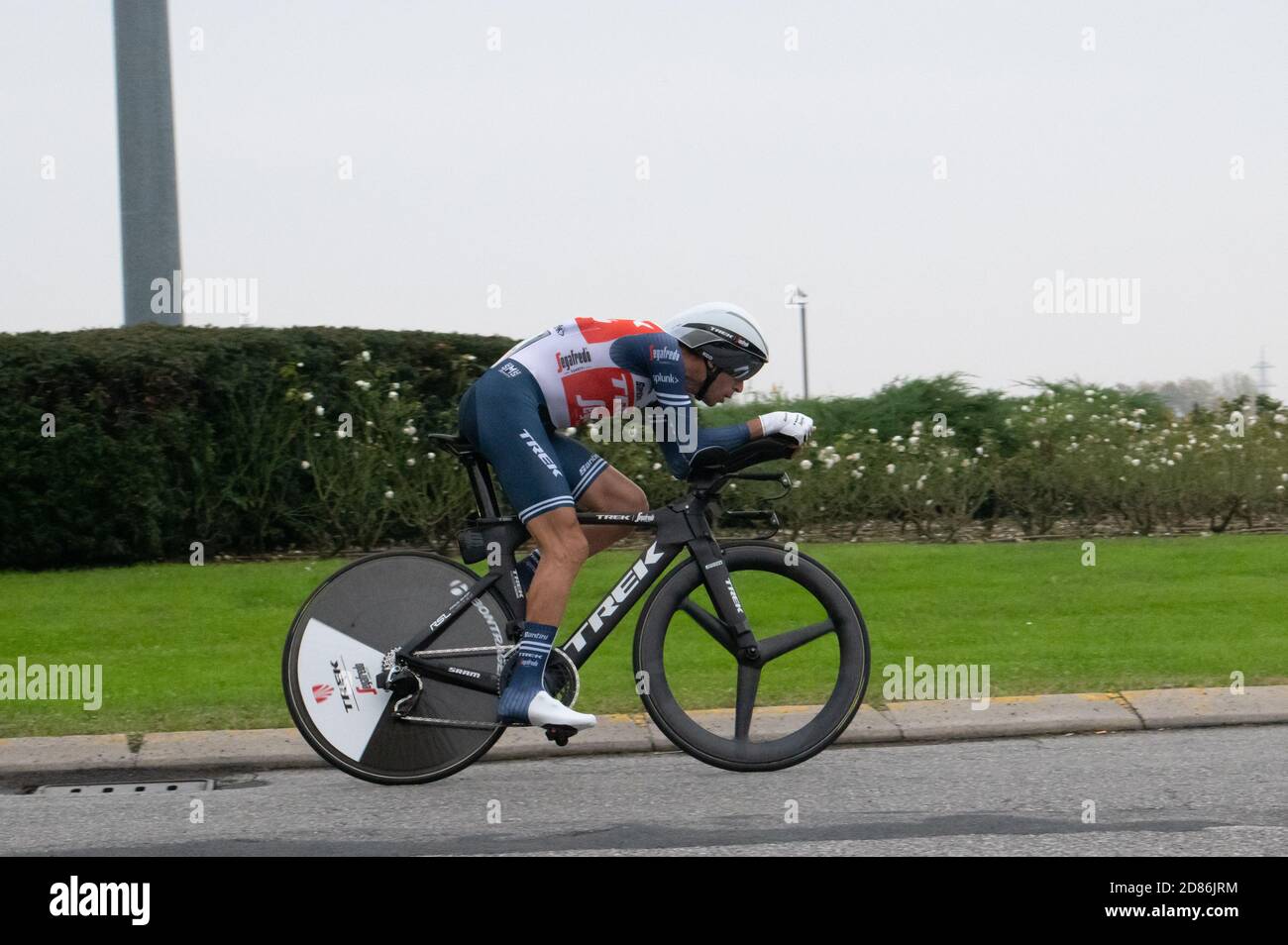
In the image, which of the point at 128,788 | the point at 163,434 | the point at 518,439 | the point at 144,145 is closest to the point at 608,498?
the point at 518,439

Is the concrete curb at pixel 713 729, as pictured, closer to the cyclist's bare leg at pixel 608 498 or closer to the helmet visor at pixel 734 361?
the cyclist's bare leg at pixel 608 498

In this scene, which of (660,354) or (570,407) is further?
(570,407)

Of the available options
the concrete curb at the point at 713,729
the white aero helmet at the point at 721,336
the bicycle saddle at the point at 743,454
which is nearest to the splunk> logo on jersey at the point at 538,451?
the bicycle saddle at the point at 743,454

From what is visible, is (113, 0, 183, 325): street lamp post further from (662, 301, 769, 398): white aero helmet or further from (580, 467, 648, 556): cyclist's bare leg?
(662, 301, 769, 398): white aero helmet

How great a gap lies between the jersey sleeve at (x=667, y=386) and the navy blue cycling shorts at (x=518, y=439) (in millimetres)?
349

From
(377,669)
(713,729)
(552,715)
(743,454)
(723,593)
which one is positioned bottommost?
(713,729)

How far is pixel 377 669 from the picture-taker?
563 cm

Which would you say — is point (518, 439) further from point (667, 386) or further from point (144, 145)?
point (144, 145)

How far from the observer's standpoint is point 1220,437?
585 inches

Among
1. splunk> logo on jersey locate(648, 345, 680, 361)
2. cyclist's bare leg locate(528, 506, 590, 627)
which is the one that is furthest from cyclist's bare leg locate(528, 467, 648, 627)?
splunk> logo on jersey locate(648, 345, 680, 361)

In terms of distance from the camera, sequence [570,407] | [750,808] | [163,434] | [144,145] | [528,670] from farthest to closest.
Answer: [144,145]
[163,434]
[570,407]
[528,670]
[750,808]

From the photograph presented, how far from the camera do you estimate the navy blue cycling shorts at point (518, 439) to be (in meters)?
5.48

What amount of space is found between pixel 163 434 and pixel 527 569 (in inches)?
285
